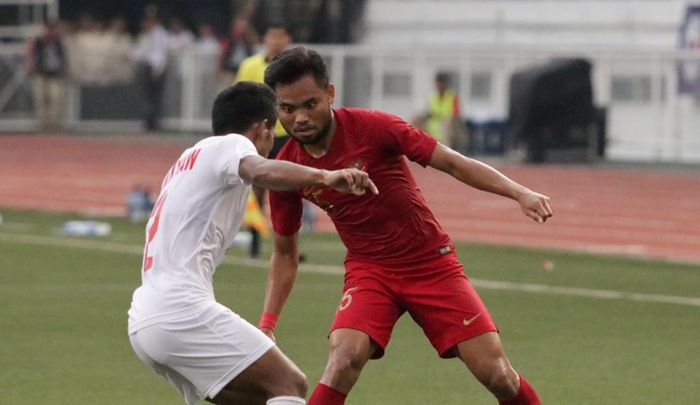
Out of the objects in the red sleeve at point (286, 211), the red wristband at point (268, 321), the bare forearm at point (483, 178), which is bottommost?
the red wristband at point (268, 321)

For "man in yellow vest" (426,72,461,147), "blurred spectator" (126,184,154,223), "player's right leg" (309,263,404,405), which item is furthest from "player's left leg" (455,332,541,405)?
"man in yellow vest" (426,72,461,147)

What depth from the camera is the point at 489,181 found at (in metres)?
7.68

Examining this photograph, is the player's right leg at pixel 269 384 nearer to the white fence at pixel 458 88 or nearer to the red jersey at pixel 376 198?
the red jersey at pixel 376 198

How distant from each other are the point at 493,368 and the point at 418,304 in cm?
47

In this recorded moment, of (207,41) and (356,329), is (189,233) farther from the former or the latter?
(207,41)

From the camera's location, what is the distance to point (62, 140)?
120 feet

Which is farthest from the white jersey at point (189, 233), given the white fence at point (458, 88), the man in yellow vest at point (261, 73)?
the white fence at point (458, 88)

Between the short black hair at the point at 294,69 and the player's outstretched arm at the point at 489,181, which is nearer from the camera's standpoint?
the player's outstretched arm at the point at 489,181

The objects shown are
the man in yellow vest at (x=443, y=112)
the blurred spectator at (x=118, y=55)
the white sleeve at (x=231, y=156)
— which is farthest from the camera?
the blurred spectator at (x=118, y=55)

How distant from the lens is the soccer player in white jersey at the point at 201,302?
7.07 m

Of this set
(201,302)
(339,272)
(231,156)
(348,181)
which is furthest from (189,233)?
(339,272)

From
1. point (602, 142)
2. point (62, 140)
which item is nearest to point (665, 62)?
point (602, 142)

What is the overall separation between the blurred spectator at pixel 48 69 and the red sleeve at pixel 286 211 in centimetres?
2995

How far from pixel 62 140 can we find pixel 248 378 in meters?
30.2
